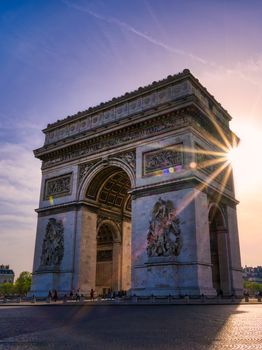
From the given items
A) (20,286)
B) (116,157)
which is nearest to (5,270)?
(20,286)

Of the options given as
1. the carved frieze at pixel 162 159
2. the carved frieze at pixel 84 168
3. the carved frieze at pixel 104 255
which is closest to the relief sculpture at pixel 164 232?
the carved frieze at pixel 162 159

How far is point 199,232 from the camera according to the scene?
67.3 feet

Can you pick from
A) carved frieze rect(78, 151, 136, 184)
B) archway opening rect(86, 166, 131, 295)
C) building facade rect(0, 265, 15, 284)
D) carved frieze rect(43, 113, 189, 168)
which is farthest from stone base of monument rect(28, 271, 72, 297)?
building facade rect(0, 265, 15, 284)

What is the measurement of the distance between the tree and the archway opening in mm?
66162

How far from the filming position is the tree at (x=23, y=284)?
9136 cm

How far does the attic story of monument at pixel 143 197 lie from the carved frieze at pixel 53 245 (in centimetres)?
8

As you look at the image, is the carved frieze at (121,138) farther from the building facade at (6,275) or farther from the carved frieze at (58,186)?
the building facade at (6,275)

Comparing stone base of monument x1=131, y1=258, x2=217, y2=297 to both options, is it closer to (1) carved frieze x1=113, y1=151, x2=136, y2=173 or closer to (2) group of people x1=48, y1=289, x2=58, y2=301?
(2) group of people x1=48, y1=289, x2=58, y2=301

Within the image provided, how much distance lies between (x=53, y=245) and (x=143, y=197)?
8475 millimetres

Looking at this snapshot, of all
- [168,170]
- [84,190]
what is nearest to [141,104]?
[168,170]

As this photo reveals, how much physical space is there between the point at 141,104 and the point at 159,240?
1008cm

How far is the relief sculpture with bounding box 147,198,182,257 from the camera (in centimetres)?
2053

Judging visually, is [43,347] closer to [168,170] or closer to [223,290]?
[168,170]

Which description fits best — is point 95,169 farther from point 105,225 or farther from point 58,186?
point 105,225
